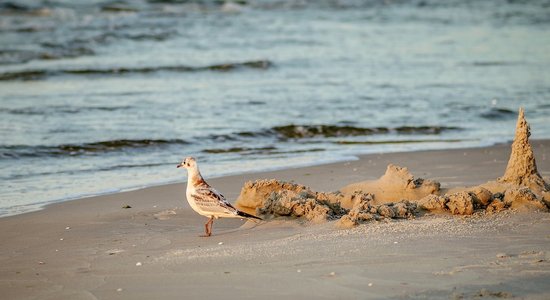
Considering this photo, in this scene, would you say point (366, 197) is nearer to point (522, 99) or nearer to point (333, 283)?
point (333, 283)

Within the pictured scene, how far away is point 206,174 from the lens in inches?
411

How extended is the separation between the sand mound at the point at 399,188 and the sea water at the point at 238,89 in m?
3.00

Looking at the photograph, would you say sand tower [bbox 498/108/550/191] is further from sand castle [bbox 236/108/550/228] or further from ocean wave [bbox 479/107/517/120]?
ocean wave [bbox 479/107/517/120]

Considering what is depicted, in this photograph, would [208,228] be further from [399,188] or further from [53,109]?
[53,109]

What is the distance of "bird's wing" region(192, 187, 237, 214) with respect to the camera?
7.12 m

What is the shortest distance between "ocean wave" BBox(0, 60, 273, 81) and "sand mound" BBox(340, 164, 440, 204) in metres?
12.0

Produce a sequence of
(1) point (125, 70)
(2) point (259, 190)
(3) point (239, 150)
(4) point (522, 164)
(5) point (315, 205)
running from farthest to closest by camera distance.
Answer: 1. (1) point (125, 70)
2. (3) point (239, 150)
3. (2) point (259, 190)
4. (4) point (522, 164)
5. (5) point (315, 205)

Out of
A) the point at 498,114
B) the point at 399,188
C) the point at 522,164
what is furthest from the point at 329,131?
the point at 522,164

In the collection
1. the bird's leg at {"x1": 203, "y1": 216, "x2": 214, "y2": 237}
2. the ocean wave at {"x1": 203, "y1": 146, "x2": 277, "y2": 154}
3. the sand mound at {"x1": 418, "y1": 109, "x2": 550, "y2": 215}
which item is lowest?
the ocean wave at {"x1": 203, "y1": 146, "x2": 277, "y2": 154}

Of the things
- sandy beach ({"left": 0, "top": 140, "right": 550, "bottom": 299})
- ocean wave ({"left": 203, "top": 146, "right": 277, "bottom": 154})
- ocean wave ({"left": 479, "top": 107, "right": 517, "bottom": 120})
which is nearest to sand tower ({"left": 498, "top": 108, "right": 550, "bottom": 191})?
sandy beach ({"left": 0, "top": 140, "right": 550, "bottom": 299})

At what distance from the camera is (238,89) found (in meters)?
17.3

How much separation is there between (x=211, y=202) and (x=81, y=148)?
17.7 feet

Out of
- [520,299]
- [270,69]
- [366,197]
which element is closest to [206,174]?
[366,197]

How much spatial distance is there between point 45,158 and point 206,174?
248 cm
